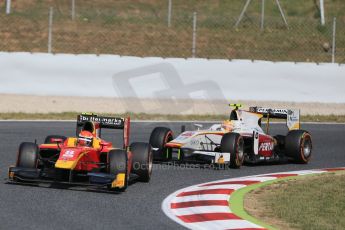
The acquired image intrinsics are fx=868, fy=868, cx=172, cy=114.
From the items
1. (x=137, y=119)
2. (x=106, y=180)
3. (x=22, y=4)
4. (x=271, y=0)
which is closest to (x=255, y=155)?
(x=106, y=180)

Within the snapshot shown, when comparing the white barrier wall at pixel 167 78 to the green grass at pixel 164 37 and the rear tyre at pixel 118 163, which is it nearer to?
the green grass at pixel 164 37

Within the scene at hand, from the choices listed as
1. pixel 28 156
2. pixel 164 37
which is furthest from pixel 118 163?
pixel 164 37

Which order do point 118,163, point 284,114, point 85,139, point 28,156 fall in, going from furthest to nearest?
point 284,114 < point 85,139 < point 28,156 < point 118,163

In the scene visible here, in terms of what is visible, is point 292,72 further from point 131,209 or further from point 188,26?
point 131,209

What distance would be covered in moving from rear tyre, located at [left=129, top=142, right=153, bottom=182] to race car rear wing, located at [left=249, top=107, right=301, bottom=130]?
3691 millimetres

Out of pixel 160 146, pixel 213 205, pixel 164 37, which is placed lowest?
pixel 213 205

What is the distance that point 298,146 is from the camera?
15.1 metres

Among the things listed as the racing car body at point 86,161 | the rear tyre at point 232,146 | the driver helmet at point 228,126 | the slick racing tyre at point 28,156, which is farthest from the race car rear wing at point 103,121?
the driver helmet at point 228,126

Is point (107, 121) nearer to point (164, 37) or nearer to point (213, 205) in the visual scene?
Result: point (213, 205)

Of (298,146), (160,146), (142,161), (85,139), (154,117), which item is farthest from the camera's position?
(154,117)

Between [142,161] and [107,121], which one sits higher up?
[107,121]

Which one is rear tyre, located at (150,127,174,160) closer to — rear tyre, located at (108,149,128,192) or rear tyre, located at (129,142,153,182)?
rear tyre, located at (129,142,153,182)

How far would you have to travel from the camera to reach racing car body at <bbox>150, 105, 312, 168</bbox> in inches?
549

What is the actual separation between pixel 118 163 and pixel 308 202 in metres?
2.52
